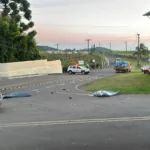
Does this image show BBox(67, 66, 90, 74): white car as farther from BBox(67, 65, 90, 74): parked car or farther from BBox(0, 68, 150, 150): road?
BBox(0, 68, 150, 150): road

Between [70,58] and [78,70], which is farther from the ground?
[70,58]

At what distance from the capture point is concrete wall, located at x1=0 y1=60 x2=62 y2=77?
4852cm

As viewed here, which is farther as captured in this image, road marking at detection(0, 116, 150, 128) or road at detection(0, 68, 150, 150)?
road marking at detection(0, 116, 150, 128)

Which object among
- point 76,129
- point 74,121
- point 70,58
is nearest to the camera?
point 76,129

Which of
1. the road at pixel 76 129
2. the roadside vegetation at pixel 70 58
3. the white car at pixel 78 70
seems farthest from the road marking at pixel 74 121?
Answer: the roadside vegetation at pixel 70 58

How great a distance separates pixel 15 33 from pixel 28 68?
835 centimetres

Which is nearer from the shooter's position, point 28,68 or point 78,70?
point 28,68

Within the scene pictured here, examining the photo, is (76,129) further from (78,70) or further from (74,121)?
(78,70)

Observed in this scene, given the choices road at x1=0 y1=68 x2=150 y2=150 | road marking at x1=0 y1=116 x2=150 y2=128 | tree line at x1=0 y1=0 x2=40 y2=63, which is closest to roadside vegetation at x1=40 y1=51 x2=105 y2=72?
tree line at x1=0 y1=0 x2=40 y2=63

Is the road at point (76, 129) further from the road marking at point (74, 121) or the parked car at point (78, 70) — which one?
the parked car at point (78, 70)

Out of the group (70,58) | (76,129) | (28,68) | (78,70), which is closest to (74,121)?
(76,129)

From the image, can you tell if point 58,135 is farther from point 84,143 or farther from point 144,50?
point 144,50

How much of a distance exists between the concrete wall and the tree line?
182 inches

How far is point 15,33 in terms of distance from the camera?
58.7m
